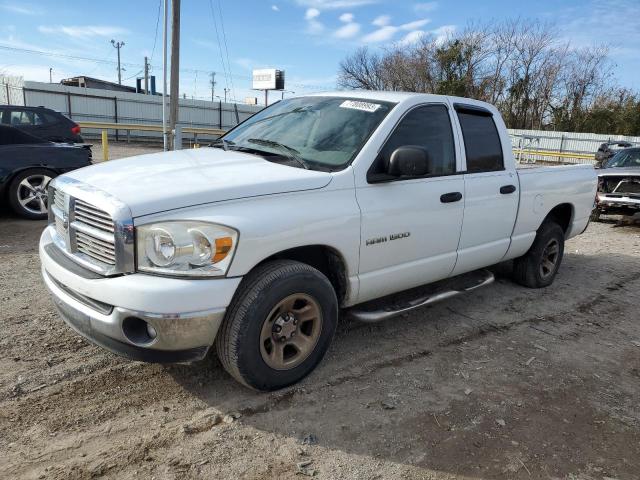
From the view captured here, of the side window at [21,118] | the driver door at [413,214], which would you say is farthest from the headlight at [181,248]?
the side window at [21,118]

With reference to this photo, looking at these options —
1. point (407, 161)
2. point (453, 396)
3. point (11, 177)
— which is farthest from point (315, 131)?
point (11, 177)

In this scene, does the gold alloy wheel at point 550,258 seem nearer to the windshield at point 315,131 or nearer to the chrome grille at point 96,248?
the windshield at point 315,131

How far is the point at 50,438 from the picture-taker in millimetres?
2727

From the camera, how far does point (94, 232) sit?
2893mm

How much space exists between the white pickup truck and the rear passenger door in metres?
0.02

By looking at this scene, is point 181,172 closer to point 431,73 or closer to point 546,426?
point 546,426

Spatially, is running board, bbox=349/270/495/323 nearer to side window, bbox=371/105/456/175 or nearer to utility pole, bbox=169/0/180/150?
side window, bbox=371/105/456/175

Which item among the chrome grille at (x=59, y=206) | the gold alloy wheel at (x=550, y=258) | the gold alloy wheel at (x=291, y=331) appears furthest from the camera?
the gold alloy wheel at (x=550, y=258)

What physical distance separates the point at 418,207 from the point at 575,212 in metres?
2.99

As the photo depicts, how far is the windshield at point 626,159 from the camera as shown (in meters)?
10.7

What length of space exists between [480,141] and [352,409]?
2684 millimetres

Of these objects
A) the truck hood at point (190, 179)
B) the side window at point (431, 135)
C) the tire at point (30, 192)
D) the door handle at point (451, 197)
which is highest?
the side window at point (431, 135)

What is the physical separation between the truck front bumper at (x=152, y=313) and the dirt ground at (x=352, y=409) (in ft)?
1.54

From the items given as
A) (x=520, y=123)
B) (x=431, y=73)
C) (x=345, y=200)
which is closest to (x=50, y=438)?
(x=345, y=200)
